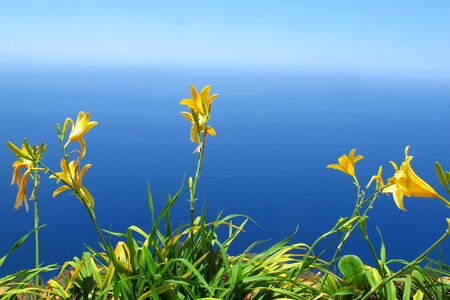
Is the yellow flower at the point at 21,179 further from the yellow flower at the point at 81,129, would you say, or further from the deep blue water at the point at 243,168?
the deep blue water at the point at 243,168

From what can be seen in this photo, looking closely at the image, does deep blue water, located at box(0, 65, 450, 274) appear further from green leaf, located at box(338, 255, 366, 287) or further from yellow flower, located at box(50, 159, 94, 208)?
yellow flower, located at box(50, 159, 94, 208)

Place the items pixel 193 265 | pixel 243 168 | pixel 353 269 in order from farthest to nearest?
pixel 243 168, pixel 353 269, pixel 193 265

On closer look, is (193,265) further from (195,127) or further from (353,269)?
(353,269)

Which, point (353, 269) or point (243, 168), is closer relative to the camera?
point (353, 269)

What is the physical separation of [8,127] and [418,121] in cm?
12173

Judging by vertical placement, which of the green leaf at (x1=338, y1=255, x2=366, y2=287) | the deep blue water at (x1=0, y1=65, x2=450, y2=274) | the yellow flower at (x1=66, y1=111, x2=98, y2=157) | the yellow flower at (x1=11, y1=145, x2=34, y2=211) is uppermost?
the yellow flower at (x1=66, y1=111, x2=98, y2=157)

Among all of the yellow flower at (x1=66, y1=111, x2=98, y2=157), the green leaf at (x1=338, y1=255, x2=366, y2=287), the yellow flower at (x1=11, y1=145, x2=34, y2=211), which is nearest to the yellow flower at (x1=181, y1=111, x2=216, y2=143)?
the yellow flower at (x1=66, y1=111, x2=98, y2=157)

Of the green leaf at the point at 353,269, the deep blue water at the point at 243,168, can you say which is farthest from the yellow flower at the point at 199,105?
the deep blue water at the point at 243,168

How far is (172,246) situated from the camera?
1.57 meters

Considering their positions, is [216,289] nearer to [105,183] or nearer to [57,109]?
[105,183]

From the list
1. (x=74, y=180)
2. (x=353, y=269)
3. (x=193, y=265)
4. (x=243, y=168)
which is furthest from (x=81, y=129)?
(x=243, y=168)

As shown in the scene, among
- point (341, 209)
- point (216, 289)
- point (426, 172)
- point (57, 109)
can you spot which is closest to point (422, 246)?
point (341, 209)

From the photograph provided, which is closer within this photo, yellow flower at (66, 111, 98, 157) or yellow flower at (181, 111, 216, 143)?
yellow flower at (66, 111, 98, 157)

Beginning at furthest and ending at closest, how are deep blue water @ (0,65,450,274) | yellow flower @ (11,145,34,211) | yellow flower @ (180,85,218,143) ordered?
deep blue water @ (0,65,450,274)
yellow flower @ (180,85,218,143)
yellow flower @ (11,145,34,211)
